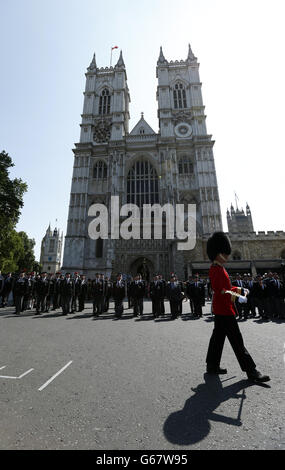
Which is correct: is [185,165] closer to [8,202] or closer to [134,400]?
[8,202]

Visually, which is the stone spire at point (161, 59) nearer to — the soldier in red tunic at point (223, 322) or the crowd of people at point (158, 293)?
the crowd of people at point (158, 293)

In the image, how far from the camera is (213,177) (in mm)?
28750

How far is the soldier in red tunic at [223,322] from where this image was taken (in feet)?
9.14

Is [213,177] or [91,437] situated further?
[213,177]

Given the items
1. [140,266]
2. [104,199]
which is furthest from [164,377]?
[104,199]

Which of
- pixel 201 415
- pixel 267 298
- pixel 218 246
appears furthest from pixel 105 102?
pixel 201 415

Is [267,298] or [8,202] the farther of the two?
[8,202]

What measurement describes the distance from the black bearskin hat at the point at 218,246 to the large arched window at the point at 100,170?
29.9 metres

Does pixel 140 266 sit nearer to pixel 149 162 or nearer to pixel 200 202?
pixel 200 202

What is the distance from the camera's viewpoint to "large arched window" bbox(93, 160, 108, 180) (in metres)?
31.4

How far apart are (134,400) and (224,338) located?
1.51 m

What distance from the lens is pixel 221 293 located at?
10.2 ft

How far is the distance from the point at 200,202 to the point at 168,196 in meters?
4.30

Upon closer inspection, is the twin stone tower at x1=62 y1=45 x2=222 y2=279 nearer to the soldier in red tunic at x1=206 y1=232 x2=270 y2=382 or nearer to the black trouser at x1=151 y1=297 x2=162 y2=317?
the black trouser at x1=151 y1=297 x2=162 y2=317
